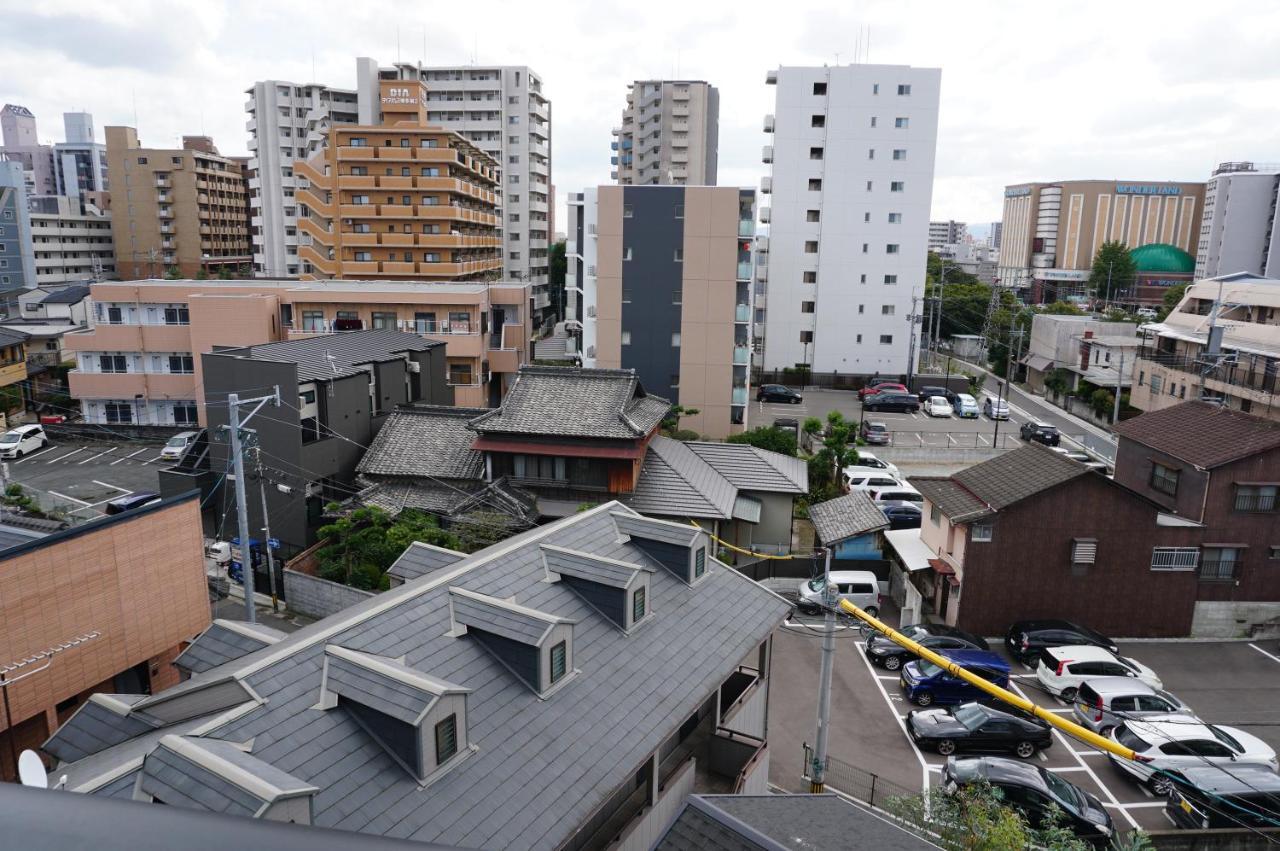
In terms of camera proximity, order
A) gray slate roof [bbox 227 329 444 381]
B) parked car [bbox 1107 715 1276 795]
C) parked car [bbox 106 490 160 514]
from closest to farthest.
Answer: parked car [bbox 1107 715 1276 795]
gray slate roof [bbox 227 329 444 381]
parked car [bbox 106 490 160 514]

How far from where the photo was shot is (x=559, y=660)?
10938mm

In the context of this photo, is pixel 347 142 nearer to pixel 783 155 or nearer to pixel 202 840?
pixel 783 155

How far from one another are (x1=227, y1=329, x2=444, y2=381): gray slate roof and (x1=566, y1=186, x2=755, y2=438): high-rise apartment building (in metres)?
9.64

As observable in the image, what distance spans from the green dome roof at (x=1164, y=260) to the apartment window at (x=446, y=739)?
341 feet

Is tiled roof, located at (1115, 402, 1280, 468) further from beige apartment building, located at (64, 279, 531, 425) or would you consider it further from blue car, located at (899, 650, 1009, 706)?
beige apartment building, located at (64, 279, 531, 425)

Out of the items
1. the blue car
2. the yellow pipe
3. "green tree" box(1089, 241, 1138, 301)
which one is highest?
"green tree" box(1089, 241, 1138, 301)

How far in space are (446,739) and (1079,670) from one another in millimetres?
16406

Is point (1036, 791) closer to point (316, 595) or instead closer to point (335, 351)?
point (316, 595)

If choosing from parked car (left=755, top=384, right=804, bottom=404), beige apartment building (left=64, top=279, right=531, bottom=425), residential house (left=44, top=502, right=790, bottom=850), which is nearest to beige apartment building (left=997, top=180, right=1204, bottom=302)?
parked car (left=755, top=384, right=804, bottom=404)

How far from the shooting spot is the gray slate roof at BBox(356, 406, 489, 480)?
26.3 meters

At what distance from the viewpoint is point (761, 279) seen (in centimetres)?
5469

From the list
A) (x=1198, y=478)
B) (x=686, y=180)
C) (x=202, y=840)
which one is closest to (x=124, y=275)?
(x=686, y=180)

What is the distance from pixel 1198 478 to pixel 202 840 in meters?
26.6

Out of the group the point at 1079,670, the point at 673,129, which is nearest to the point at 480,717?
the point at 1079,670
